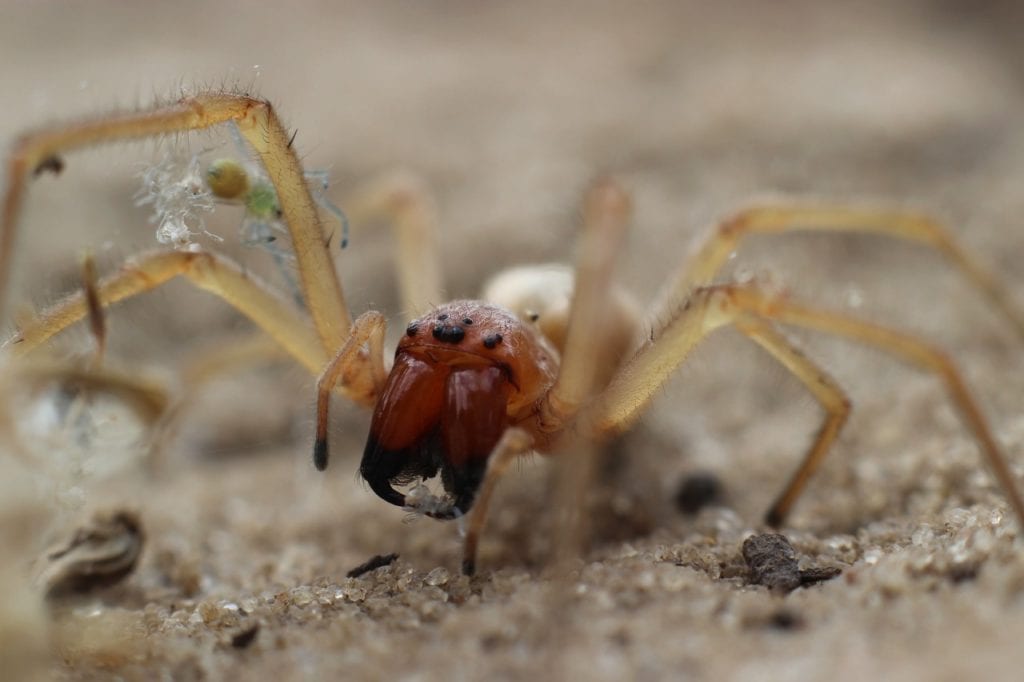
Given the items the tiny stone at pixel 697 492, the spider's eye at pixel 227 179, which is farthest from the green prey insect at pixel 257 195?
the tiny stone at pixel 697 492

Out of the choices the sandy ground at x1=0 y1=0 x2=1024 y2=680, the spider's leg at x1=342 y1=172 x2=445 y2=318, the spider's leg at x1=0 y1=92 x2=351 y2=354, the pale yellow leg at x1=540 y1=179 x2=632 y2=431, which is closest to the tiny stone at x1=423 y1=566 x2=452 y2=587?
the sandy ground at x1=0 y1=0 x2=1024 y2=680

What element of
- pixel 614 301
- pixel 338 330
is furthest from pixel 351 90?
pixel 338 330

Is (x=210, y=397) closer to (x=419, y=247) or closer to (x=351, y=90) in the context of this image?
(x=419, y=247)

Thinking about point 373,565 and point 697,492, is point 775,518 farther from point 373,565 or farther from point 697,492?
point 373,565

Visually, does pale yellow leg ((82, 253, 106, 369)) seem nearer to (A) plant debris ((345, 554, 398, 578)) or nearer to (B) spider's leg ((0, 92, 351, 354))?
(B) spider's leg ((0, 92, 351, 354))

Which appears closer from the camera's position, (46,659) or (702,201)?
(46,659)
